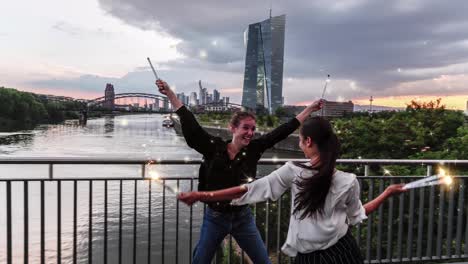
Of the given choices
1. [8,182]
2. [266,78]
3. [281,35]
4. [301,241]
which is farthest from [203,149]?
[281,35]

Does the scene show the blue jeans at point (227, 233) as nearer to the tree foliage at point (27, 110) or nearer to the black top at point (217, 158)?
the black top at point (217, 158)

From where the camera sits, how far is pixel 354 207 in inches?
80.0

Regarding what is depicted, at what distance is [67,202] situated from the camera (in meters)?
22.0

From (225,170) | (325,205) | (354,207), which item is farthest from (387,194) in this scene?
(225,170)

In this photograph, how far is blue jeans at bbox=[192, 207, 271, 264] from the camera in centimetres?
284

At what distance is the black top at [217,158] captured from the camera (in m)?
2.77

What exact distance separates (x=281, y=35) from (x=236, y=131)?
515 feet

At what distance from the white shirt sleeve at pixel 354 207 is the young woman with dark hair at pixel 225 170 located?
926mm

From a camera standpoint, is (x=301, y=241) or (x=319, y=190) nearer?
(x=319, y=190)

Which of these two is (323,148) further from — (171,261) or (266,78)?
(266,78)

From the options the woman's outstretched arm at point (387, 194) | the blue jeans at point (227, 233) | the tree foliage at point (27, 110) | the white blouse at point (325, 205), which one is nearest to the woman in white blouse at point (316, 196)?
the white blouse at point (325, 205)

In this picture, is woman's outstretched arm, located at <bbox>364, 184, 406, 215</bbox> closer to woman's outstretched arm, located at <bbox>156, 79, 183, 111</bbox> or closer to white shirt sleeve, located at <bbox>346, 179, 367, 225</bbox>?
white shirt sleeve, located at <bbox>346, 179, 367, 225</bbox>

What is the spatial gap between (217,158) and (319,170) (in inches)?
39.9

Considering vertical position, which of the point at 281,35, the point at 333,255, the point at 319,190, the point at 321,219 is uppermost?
the point at 281,35
